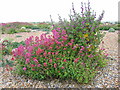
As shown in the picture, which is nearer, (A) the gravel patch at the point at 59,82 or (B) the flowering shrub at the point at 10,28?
(A) the gravel patch at the point at 59,82

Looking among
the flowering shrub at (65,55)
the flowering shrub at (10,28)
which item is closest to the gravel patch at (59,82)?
the flowering shrub at (65,55)

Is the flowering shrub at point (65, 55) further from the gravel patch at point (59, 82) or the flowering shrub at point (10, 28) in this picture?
the flowering shrub at point (10, 28)

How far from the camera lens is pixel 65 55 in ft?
10.2

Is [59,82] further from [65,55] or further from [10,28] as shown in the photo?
[10,28]

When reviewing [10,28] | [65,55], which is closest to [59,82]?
[65,55]

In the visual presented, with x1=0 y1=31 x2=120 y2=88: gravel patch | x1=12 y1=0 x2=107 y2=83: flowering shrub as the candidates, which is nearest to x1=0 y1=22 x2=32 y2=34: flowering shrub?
x1=0 y1=31 x2=120 y2=88: gravel patch

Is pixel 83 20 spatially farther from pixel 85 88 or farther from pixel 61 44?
pixel 85 88

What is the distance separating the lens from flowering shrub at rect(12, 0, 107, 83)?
2877 millimetres

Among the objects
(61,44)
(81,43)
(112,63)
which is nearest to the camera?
(61,44)

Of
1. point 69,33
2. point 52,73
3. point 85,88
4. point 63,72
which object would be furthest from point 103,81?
point 69,33

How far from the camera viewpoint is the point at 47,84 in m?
2.99

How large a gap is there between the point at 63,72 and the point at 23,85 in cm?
92

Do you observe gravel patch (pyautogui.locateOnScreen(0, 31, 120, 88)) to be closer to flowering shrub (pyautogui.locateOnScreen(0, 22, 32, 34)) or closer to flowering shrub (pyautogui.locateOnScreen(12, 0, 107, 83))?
flowering shrub (pyautogui.locateOnScreen(12, 0, 107, 83))

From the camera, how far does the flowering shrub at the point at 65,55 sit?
2.88m
